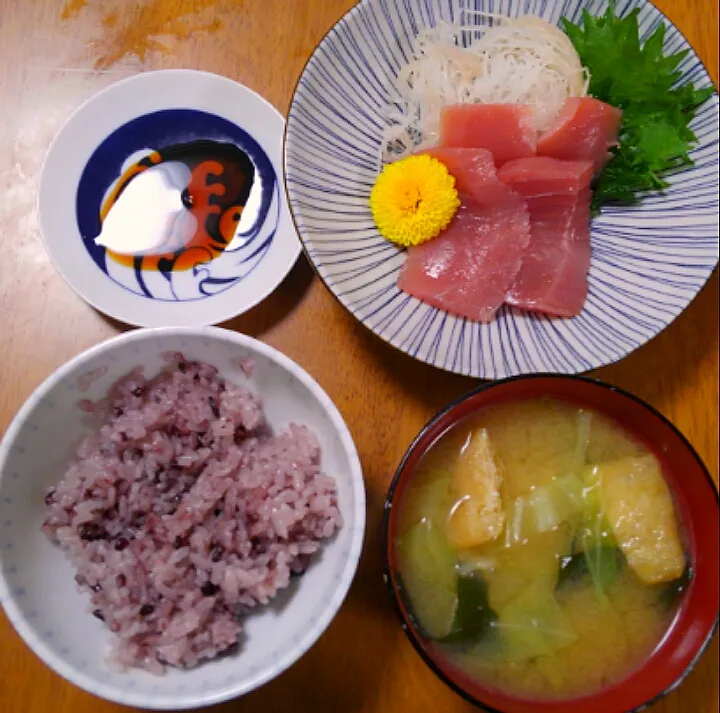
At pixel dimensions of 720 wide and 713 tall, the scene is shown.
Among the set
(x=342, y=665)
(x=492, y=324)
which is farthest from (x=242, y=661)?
(x=492, y=324)

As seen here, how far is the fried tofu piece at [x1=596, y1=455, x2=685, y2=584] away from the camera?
4.13ft

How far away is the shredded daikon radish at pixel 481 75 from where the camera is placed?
61.7 inches

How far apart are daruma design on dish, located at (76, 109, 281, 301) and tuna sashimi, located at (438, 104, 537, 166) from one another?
1.28 feet

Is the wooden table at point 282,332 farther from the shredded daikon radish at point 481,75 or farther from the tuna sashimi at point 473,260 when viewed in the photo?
the shredded daikon radish at point 481,75

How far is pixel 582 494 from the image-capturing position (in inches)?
50.9

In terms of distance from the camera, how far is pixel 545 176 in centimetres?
150

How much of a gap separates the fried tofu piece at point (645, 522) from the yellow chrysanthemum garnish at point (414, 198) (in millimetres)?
595

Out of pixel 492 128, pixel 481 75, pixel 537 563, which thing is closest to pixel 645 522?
pixel 537 563

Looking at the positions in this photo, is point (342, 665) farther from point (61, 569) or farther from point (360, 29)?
point (360, 29)

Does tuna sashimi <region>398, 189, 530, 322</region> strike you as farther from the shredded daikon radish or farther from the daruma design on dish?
the daruma design on dish

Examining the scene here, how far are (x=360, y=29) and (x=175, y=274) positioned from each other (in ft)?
2.05

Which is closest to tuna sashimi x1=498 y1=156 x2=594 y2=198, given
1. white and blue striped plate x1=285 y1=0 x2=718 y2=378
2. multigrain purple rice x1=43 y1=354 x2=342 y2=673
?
white and blue striped plate x1=285 y1=0 x2=718 y2=378

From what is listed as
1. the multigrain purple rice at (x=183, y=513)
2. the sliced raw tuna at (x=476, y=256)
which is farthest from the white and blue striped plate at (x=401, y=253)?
the multigrain purple rice at (x=183, y=513)

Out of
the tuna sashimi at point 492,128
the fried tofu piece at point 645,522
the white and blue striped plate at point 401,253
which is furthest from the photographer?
the tuna sashimi at point 492,128
